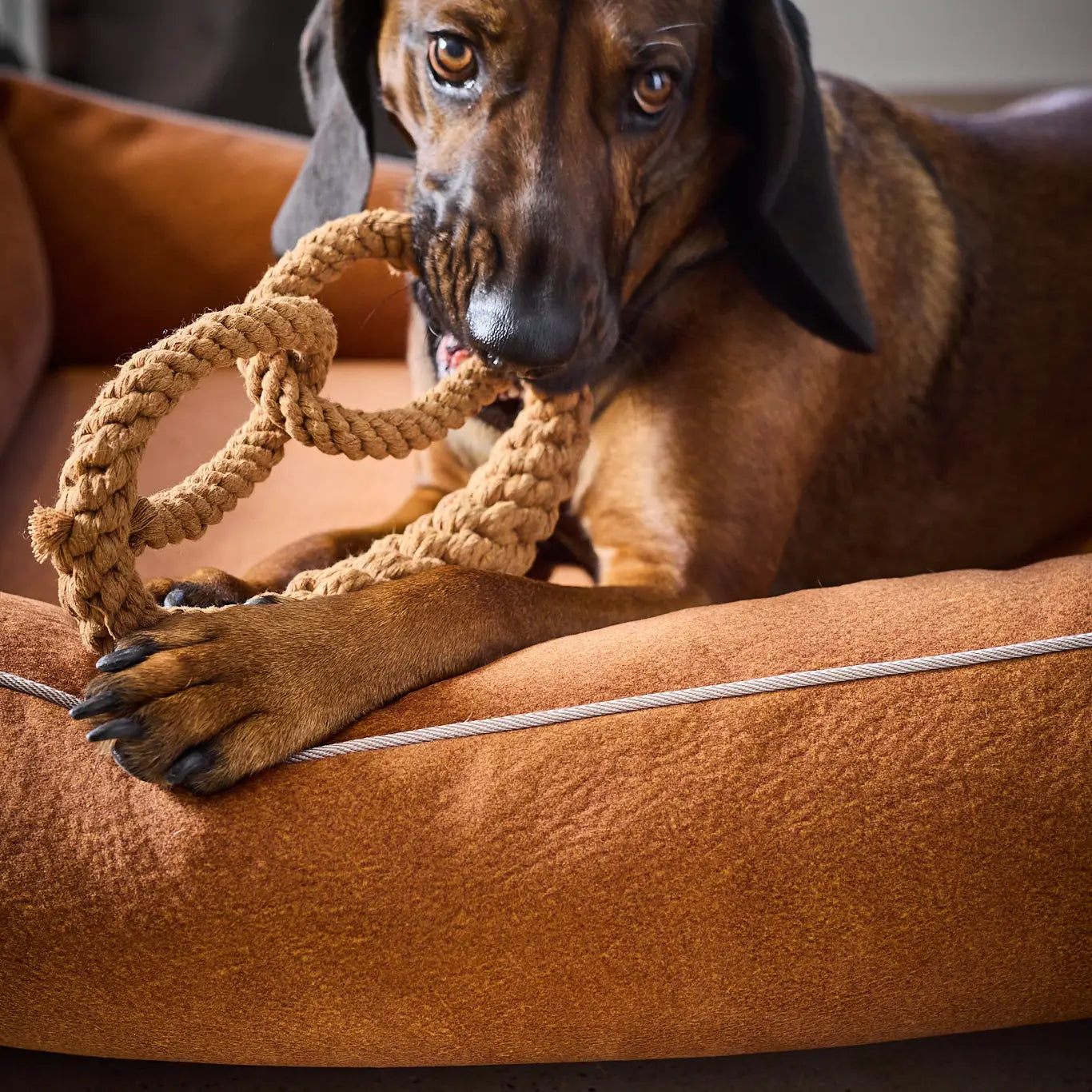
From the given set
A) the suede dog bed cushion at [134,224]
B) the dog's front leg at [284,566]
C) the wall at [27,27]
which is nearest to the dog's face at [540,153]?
the dog's front leg at [284,566]

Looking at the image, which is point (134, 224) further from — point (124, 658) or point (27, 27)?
point (124, 658)

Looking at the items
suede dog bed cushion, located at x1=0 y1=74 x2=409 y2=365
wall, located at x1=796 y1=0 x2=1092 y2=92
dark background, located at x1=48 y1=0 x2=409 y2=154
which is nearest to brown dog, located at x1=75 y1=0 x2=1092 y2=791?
suede dog bed cushion, located at x1=0 y1=74 x2=409 y2=365

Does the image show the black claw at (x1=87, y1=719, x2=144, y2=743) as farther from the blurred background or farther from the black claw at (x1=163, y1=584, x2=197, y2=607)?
the blurred background

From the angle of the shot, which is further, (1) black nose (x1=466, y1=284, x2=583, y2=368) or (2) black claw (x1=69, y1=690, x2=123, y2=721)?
(1) black nose (x1=466, y1=284, x2=583, y2=368)

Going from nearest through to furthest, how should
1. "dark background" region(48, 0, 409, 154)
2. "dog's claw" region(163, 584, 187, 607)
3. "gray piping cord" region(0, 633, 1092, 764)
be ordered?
"gray piping cord" region(0, 633, 1092, 764), "dog's claw" region(163, 584, 187, 607), "dark background" region(48, 0, 409, 154)

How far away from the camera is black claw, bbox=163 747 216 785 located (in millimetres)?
971

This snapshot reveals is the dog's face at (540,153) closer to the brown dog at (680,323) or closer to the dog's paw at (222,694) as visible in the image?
the brown dog at (680,323)

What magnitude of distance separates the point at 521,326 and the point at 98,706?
57 centimetres

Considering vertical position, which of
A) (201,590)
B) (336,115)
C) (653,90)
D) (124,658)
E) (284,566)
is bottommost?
(284,566)

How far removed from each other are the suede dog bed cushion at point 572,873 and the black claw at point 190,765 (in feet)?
0.12

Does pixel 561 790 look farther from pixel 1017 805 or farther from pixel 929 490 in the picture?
pixel 929 490

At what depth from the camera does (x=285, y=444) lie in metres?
1.23

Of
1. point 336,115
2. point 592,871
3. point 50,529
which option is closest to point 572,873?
point 592,871

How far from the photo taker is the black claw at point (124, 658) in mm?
982
